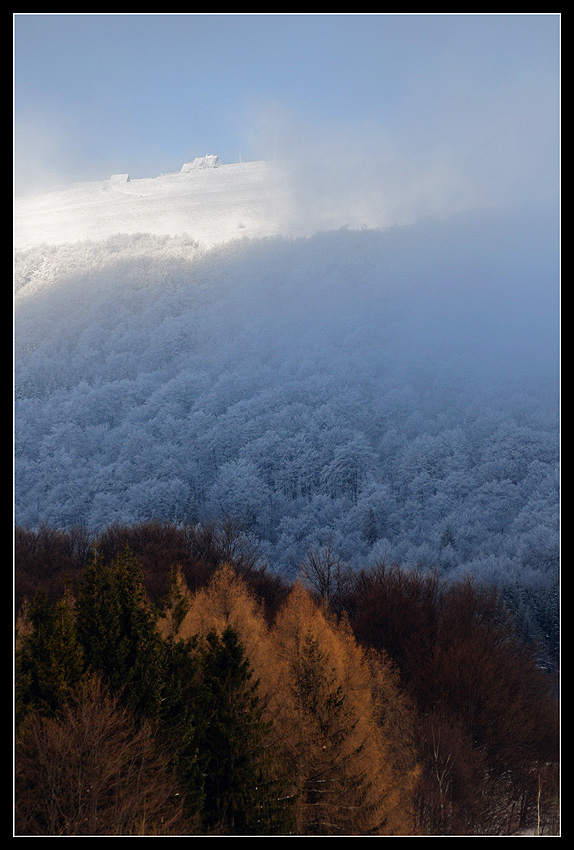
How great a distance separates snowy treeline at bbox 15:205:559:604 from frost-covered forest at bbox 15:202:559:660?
30cm

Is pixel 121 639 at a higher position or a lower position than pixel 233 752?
higher

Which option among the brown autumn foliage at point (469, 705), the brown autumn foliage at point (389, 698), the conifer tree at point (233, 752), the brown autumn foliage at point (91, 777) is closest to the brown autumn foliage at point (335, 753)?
the brown autumn foliage at point (389, 698)

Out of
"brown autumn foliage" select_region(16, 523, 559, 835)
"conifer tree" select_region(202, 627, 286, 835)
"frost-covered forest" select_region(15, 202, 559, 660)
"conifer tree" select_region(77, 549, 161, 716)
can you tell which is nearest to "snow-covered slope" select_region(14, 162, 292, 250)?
"frost-covered forest" select_region(15, 202, 559, 660)

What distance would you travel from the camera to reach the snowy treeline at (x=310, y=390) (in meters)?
67.6

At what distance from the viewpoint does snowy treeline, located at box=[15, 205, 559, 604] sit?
67.6 m

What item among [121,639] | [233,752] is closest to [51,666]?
[121,639]

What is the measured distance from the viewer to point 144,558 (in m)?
44.3

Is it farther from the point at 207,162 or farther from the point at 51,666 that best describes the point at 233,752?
the point at 207,162

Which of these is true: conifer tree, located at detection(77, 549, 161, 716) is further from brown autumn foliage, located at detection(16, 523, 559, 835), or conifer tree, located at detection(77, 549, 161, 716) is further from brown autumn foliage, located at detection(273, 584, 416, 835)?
brown autumn foliage, located at detection(273, 584, 416, 835)

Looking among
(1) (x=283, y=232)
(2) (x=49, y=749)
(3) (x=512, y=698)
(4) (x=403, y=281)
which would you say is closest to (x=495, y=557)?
(3) (x=512, y=698)

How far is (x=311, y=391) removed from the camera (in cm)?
8950

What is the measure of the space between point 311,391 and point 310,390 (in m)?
0.24
